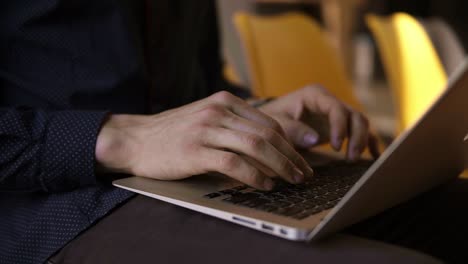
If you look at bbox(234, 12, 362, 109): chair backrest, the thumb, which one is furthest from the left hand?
bbox(234, 12, 362, 109): chair backrest

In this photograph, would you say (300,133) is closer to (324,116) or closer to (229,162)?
(324,116)

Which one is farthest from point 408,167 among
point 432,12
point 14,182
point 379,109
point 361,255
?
point 432,12

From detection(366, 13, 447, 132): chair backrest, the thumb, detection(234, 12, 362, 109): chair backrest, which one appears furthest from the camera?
detection(366, 13, 447, 132): chair backrest

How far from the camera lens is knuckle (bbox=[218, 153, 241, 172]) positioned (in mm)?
542

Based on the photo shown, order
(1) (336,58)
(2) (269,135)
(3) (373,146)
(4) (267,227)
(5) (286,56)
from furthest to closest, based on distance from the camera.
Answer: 1. (1) (336,58)
2. (5) (286,56)
3. (3) (373,146)
4. (2) (269,135)
5. (4) (267,227)

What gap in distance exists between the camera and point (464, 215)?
605mm

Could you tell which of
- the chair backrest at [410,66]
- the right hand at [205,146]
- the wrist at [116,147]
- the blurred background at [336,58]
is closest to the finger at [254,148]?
the right hand at [205,146]

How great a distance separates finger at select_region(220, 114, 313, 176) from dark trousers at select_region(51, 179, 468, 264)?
99 mm

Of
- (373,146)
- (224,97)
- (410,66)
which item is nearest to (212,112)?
(224,97)

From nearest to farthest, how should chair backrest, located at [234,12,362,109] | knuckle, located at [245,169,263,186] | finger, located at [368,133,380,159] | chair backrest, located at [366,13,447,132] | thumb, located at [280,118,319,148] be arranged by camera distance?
knuckle, located at [245,169,263,186] → thumb, located at [280,118,319,148] → finger, located at [368,133,380,159] → chair backrest, located at [234,12,362,109] → chair backrest, located at [366,13,447,132]

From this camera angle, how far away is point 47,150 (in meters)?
0.63

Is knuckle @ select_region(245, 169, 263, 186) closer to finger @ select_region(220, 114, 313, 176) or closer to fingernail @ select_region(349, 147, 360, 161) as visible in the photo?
finger @ select_region(220, 114, 313, 176)

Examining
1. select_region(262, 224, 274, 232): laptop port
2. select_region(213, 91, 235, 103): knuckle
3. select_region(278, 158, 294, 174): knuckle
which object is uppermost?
select_region(213, 91, 235, 103): knuckle

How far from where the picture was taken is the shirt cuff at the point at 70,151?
0.63 m
